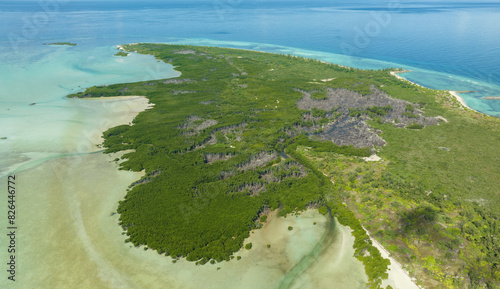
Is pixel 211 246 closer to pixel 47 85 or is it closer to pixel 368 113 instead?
pixel 368 113

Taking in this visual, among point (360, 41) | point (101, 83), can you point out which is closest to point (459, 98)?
point (360, 41)

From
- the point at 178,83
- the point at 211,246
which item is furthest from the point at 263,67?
the point at 211,246

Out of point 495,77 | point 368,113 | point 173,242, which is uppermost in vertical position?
point 495,77

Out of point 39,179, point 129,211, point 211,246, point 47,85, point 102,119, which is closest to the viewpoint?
point 211,246

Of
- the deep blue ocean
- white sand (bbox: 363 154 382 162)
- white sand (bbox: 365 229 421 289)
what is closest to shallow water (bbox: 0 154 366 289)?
white sand (bbox: 365 229 421 289)

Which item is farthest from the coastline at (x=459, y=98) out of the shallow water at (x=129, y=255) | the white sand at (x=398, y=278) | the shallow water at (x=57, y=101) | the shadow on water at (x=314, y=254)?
the shallow water at (x=57, y=101)

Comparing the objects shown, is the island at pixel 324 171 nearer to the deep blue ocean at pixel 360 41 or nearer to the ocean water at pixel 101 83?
the ocean water at pixel 101 83

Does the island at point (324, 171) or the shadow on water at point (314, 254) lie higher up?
the island at point (324, 171)
